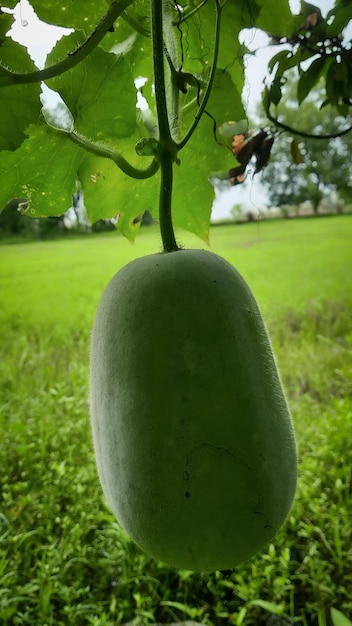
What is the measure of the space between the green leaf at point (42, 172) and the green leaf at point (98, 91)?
1.2 inches

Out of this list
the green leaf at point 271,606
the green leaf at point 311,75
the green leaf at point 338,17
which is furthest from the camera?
the green leaf at point 271,606

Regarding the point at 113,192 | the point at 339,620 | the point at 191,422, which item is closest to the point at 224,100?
the point at 113,192

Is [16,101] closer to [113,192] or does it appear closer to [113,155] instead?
[113,155]

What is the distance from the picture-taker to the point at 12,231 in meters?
1.92

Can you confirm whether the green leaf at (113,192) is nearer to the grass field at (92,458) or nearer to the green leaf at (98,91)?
the green leaf at (98,91)

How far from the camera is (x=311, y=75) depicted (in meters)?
0.86

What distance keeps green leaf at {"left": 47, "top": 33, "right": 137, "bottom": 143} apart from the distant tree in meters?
1.34

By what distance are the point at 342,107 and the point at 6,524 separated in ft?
4.41

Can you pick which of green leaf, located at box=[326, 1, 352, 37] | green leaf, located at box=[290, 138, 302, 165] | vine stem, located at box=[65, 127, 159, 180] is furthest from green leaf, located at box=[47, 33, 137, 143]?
green leaf, located at box=[290, 138, 302, 165]

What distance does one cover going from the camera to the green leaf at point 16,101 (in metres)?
0.45

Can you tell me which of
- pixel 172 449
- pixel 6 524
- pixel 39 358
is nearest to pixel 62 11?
pixel 172 449

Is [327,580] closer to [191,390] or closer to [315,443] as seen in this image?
[315,443]

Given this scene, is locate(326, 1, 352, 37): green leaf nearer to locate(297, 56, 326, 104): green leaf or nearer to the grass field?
locate(297, 56, 326, 104): green leaf

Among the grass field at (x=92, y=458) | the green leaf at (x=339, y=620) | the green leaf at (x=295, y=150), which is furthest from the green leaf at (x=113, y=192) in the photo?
the green leaf at (x=339, y=620)
